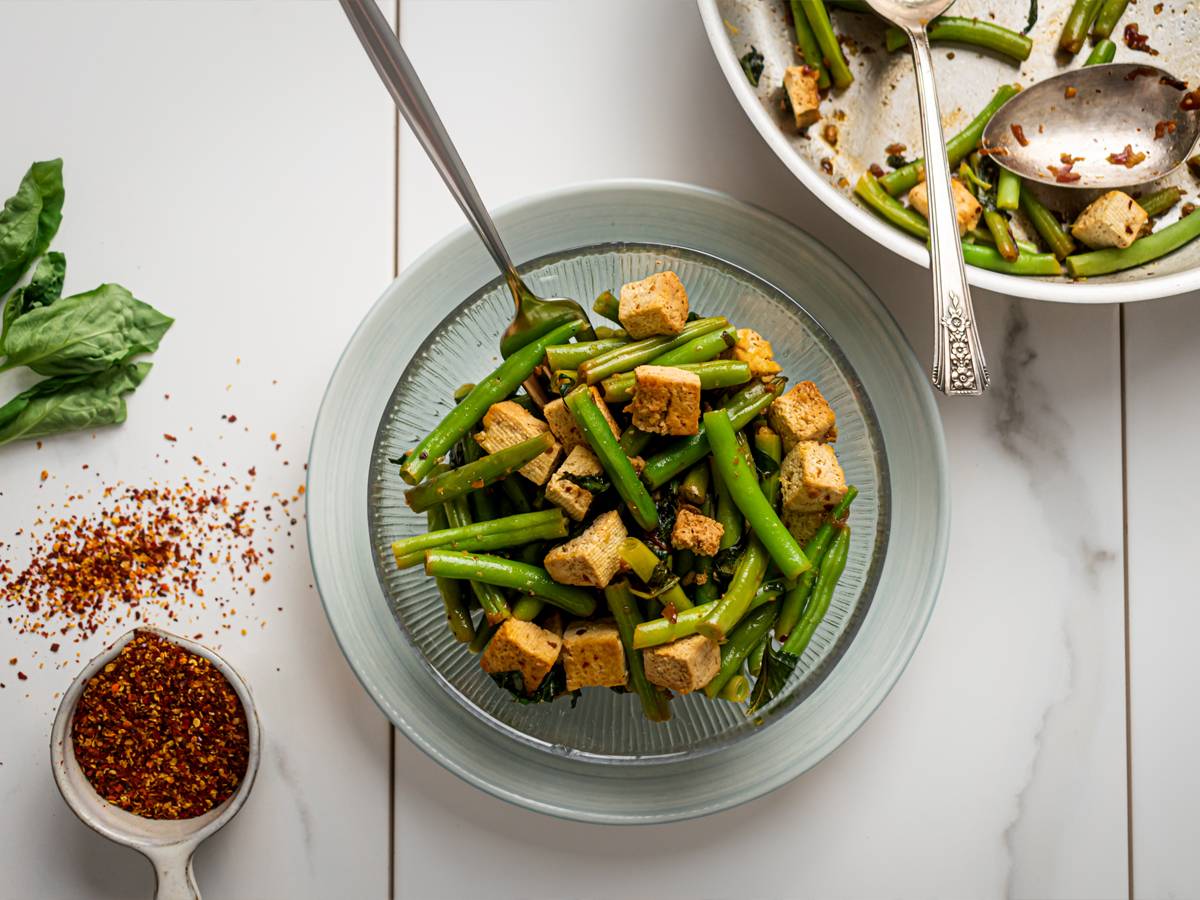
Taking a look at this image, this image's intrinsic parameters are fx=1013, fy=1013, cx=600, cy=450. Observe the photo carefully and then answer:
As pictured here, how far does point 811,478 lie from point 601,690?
506 mm

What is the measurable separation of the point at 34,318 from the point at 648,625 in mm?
1292

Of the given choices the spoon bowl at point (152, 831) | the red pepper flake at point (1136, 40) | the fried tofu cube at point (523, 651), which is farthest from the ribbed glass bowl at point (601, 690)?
the red pepper flake at point (1136, 40)

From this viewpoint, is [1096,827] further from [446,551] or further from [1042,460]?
[446,551]

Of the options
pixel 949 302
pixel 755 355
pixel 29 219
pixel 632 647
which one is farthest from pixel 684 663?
pixel 29 219

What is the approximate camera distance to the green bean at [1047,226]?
181 cm

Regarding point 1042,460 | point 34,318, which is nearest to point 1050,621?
point 1042,460

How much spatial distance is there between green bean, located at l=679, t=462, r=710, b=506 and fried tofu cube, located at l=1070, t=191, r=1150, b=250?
836 mm

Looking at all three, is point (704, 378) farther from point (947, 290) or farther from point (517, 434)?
point (947, 290)

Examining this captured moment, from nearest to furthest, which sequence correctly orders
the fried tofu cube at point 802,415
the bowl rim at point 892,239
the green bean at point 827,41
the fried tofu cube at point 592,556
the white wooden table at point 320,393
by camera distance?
the fried tofu cube at point 592,556 → the fried tofu cube at point 802,415 → the bowl rim at point 892,239 → the green bean at point 827,41 → the white wooden table at point 320,393

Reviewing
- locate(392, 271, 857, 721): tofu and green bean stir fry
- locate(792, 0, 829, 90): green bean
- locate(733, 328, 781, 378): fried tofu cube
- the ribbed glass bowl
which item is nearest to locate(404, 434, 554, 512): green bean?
locate(392, 271, 857, 721): tofu and green bean stir fry

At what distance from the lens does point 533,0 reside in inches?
76.1

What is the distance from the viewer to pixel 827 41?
181 centimetres

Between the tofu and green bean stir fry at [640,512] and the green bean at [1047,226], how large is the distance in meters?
0.61

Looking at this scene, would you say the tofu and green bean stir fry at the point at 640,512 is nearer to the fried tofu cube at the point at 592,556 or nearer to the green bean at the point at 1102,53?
the fried tofu cube at the point at 592,556
